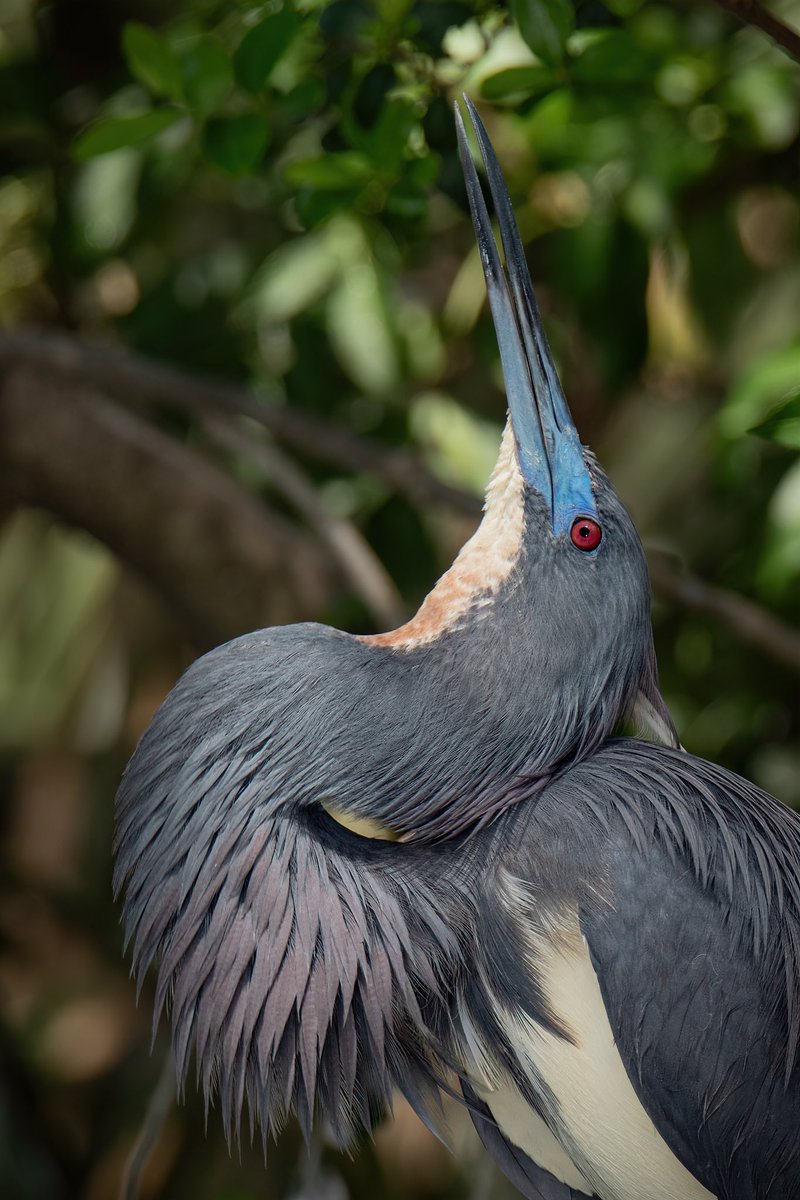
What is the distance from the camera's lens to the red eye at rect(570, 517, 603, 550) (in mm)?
Answer: 1604

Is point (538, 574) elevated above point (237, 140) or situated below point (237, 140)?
below

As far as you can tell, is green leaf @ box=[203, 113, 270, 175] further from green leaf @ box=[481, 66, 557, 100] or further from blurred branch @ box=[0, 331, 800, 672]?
blurred branch @ box=[0, 331, 800, 672]

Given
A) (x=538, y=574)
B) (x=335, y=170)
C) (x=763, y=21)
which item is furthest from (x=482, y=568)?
(x=763, y=21)

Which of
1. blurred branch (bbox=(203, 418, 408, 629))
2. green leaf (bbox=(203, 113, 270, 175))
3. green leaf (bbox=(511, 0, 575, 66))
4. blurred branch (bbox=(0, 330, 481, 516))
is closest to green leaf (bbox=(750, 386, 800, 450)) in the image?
green leaf (bbox=(511, 0, 575, 66))

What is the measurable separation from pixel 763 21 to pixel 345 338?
1.25m

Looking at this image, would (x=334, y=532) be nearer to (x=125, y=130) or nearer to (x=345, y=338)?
(x=345, y=338)

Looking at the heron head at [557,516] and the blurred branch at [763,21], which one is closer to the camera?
the blurred branch at [763,21]

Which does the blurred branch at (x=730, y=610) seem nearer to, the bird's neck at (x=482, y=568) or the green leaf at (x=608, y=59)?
the bird's neck at (x=482, y=568)

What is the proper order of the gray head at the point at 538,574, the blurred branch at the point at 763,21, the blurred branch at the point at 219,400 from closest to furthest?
the blurred branch at the point at 763,21
the gray head at the point at 538,574
the blurred branch at the point at 219,400

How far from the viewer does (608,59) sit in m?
1.63

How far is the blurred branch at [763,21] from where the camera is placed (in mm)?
1337

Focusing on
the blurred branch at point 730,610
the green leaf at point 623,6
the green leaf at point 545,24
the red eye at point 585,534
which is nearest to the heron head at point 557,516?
the red eye at point 585,534

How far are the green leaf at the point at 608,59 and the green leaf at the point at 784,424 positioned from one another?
538 millimetres

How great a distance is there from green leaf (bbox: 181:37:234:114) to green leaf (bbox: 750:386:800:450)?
814 mm
